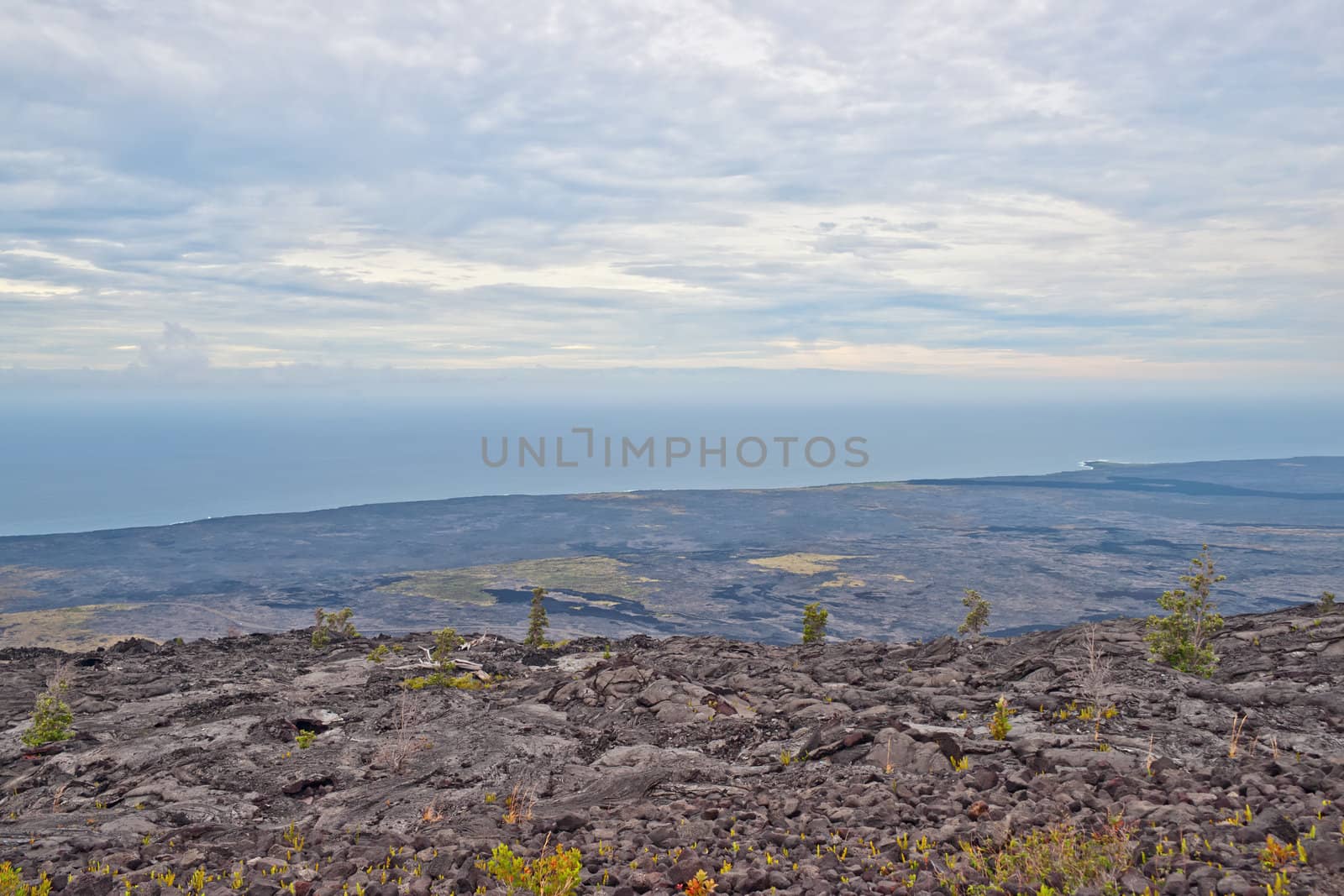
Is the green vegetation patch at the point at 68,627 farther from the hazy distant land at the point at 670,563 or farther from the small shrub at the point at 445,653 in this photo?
the small shrub at the point at 445,653

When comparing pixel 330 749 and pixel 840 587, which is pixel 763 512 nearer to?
pixel 840 587

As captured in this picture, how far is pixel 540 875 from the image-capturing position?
31.2 feet

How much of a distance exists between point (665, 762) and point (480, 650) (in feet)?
65.0

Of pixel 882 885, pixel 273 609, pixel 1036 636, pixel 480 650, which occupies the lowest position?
pixel 273 609

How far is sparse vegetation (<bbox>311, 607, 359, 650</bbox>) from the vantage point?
36125 millimetres

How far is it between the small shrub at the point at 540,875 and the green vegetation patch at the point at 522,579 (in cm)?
9119

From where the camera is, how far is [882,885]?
9398 mm

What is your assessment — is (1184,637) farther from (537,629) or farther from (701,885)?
(537,629)

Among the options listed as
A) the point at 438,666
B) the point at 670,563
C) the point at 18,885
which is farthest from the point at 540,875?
the point at 670,563

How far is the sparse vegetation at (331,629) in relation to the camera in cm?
3612

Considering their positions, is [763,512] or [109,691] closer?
[109,691]

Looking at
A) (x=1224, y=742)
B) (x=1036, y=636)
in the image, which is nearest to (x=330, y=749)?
(x=1224, y=742)

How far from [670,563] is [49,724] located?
345ft

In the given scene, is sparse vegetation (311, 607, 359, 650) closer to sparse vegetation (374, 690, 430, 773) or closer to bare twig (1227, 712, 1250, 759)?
sparse vegetation (374, 690, 430, 773)
